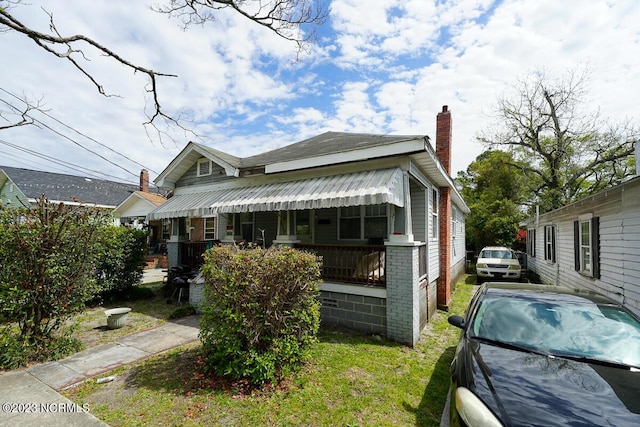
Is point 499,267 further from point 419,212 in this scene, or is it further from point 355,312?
point 355,312

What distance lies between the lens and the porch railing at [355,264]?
280 inches

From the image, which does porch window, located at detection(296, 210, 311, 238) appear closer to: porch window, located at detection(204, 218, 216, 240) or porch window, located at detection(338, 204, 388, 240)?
porch window, located at detection(338, 204, 388, 240)

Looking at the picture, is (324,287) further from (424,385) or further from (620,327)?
(620,327)

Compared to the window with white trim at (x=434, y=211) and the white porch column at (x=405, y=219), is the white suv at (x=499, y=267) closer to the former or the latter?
the window with white trim at (x=434, y=211)

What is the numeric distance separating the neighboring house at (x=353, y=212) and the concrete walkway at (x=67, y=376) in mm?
3004

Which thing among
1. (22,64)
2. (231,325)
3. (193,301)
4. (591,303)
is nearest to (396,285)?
(591,303)

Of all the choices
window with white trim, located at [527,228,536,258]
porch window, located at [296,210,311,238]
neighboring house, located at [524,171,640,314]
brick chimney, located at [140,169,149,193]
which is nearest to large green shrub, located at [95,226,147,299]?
porch window, located at [296,210,311,238]

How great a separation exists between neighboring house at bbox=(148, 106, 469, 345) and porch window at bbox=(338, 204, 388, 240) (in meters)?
0.03

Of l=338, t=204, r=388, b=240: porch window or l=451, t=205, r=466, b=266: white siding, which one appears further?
l=451, t=205, r=466, b=266: white siding

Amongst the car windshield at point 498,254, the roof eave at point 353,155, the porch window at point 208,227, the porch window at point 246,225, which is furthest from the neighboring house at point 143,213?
the car windshield at point 498,254

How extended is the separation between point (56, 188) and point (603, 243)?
108 ft

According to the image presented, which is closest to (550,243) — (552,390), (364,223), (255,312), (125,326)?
(364,223)

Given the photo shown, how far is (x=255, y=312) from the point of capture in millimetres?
4414

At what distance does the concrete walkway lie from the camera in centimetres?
357
